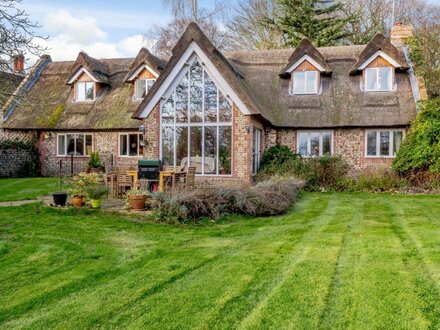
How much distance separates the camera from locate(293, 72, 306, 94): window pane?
20.0 m

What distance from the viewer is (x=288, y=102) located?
1964 cm

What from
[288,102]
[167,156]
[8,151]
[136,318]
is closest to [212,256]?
[136,318]

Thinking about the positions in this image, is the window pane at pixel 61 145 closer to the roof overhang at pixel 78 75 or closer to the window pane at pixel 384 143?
the roof overhang at pixel 78 75

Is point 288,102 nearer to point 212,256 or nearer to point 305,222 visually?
point 305,222

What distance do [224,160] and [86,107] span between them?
10.0 m

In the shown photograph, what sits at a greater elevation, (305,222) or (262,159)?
(262,159)

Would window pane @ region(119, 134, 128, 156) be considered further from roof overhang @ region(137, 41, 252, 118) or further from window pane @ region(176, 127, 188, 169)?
window pane @ region(176, 127, 188, 169)

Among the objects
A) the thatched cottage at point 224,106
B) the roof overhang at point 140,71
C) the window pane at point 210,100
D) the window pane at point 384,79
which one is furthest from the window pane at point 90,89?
the window pane at point 384,79

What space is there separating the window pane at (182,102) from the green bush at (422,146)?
336 inches

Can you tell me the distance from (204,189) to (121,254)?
3.87 meters

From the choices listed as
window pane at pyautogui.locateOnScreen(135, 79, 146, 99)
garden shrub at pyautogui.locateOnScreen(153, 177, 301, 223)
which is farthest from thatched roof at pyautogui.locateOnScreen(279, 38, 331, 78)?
garden shrub at pyautogui.locateOnScreen(153, 177, 301, 223)

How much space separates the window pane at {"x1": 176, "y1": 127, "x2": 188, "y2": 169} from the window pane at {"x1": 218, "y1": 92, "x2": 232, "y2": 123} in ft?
4.81

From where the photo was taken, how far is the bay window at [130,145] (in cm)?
2122

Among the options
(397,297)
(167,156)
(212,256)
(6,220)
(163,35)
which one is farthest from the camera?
(163,35)
